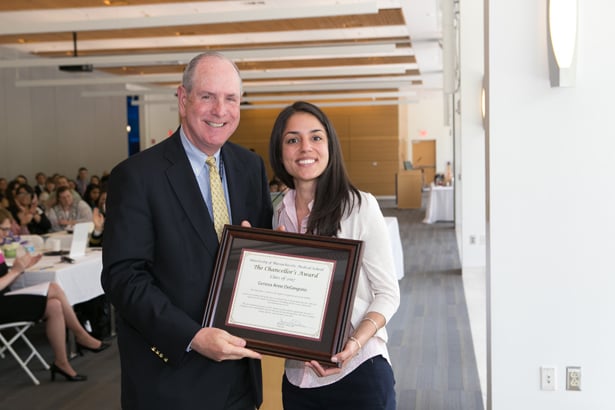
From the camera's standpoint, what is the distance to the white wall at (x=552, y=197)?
3.74 metres

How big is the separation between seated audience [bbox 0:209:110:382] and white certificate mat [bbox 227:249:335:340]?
4.11m

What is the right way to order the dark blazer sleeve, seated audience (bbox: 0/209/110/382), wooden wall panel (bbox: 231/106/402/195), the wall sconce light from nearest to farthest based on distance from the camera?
the dark blazer sleeve → the wall sconce light → seated audience (bbox: 0/209/110/382) → wooden wall panel (bbox: 231/106/402/195)

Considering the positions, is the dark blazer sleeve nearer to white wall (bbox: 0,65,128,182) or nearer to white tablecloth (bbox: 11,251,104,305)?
white tablecloth (bbox: 11,251,104,305)

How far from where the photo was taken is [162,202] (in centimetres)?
199

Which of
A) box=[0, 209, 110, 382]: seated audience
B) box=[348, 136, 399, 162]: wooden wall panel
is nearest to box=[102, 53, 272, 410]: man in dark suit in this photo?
box=[0, 209, 110, 382]: seated audience

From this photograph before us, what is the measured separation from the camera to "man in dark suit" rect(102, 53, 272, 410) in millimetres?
1935

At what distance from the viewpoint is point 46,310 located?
582 cm

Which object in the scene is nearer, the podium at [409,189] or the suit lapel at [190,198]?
the suit lapel at [190,198]

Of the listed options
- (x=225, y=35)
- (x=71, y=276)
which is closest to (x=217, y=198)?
(x=71, y=276)

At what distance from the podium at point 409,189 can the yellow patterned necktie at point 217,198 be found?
2028 centimetres

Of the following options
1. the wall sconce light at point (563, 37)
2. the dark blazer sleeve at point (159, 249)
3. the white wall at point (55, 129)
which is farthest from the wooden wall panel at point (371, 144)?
the dark blazer sleeve at point (159, 249)

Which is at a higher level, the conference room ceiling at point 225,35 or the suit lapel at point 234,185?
the conference room ceiling at point 225,35

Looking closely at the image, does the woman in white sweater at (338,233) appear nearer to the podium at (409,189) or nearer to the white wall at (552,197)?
the white wall at (552,197)

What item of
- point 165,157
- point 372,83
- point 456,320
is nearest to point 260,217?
point 165,157
